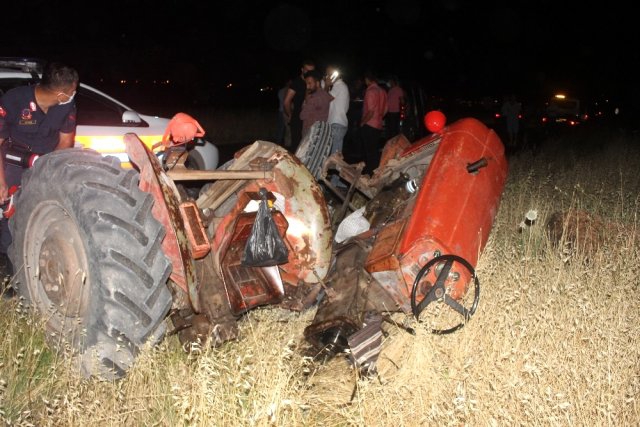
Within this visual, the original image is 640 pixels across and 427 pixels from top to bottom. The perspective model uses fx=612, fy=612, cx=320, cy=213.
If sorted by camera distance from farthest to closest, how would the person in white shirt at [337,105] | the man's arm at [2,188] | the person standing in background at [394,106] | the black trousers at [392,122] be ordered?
the black trousers at [392,122]
the person standing in background at [394,106]
the person in white shirt at [337,105]
the man's arm at [2,188]

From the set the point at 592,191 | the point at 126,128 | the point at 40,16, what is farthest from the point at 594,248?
the point at 40,16

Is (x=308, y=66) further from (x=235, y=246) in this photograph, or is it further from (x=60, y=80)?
(x=235, y=246)

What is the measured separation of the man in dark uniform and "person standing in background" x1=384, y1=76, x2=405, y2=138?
8.75m

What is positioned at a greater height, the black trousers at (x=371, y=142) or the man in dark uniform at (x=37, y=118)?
the man in dark uniform at (x=37, y=118)

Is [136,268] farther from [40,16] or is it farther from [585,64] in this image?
[585,64]

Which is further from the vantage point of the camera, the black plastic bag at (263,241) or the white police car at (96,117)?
the white police car at (96,117)

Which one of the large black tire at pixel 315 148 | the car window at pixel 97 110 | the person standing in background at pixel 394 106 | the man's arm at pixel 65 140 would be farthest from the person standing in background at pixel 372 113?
the man's arm at pixel 65 140

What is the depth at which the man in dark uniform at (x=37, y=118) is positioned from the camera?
462cm

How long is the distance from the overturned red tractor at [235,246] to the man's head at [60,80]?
3.73 ft

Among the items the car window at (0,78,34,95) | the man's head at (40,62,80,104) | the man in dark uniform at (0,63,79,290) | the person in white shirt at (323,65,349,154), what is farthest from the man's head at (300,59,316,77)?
the man's head at (40,62,80,104)

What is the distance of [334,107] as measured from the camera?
32.2ft

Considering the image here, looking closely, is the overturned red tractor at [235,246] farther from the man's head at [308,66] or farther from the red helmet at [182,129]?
the man's head at [308,66]

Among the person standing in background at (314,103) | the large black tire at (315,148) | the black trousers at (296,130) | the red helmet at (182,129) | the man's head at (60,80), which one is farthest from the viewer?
the black trousers at (296,130)

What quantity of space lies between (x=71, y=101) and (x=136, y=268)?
7.88 ft
